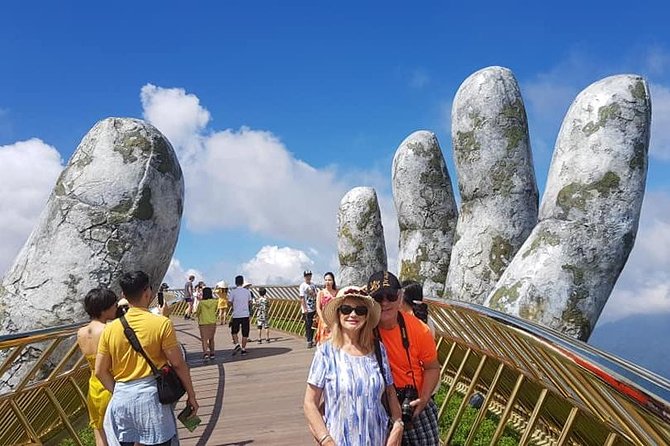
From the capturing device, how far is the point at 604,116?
30.4ft

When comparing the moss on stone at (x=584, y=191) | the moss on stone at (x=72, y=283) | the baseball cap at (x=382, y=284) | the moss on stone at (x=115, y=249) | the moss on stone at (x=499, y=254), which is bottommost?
the moss on stone at (x=72, y=283)

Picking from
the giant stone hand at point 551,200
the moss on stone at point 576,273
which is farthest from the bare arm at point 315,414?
the moss on stone at point 576,273

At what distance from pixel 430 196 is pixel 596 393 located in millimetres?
11469

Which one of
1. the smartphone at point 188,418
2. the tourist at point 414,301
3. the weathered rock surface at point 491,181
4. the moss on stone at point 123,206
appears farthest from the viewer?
the weathered rock surface at point 491,181

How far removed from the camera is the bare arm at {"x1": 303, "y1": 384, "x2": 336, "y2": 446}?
9.57ft

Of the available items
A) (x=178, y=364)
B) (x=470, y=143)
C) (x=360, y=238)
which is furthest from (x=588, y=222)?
(x=360, y=238)

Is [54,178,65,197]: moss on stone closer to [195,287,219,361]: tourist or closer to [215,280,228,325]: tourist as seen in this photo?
[195,287,219,361]: tourist

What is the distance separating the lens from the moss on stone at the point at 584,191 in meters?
9.02

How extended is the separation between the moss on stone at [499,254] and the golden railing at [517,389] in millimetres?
3319

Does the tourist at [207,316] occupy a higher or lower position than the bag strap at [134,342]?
lower

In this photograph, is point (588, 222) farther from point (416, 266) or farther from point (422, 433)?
point (422, 433)


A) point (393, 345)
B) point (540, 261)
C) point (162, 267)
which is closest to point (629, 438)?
point (393, 345)

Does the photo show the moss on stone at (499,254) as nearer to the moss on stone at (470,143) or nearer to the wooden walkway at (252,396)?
the moss on stone at (470,143)

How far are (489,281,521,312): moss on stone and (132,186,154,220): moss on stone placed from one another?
5019 millimetres
